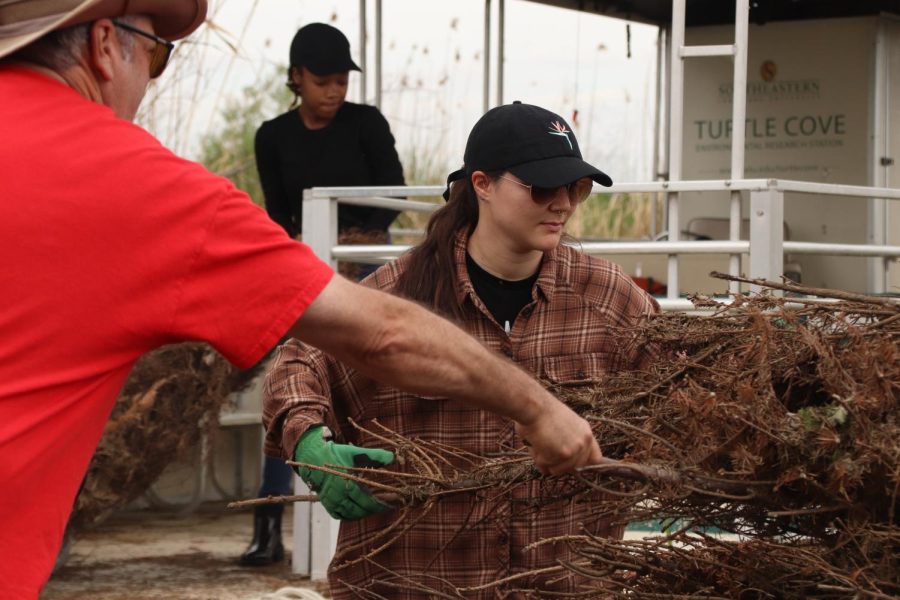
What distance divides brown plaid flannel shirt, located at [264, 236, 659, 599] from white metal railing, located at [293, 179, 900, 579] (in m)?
1.08

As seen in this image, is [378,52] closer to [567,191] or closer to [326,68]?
[326,68]

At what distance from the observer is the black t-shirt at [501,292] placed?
329cm

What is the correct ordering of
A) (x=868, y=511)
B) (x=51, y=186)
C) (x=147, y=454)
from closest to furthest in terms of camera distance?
1. (x=51, y=186)
2. (x=868, y=511)
3. (x=147, y=454)

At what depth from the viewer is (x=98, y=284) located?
1.95 meters

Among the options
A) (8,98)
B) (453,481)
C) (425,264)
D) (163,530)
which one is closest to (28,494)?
(8,98)

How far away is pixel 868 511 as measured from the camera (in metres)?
2.06

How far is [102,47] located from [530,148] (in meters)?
1.32

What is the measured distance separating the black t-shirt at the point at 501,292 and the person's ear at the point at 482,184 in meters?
0.15

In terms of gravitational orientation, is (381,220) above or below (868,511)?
above

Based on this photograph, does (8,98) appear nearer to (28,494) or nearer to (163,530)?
(28,494)

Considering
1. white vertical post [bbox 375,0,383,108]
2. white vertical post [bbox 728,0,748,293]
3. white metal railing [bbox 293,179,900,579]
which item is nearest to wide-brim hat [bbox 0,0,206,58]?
white metal railing [bbox 293,179,900,579]

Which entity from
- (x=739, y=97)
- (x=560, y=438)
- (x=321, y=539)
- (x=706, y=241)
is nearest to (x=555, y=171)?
(x=560, y=438)

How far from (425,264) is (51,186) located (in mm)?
1475

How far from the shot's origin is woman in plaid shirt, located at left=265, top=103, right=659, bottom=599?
310 centimetres
